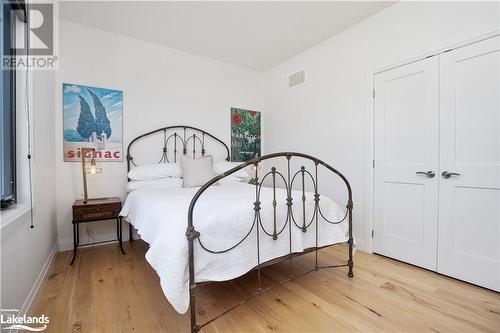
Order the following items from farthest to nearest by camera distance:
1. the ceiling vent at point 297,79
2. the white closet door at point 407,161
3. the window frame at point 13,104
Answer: the ceiling vent at point 297,79, the white closet door at point 407,161, the window frame at point 13,104

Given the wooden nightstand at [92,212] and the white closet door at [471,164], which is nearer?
the white closet door at [471,164]

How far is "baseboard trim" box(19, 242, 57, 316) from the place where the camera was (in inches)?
61.1

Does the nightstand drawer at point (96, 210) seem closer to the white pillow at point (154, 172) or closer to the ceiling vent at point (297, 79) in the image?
the white pillow at point (154, 172)

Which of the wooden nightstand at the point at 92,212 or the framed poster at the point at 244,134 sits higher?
the framed poster at the point at 244,134

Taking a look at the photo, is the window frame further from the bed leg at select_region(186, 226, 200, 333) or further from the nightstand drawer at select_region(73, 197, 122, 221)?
the bed leg at select_region(186, 226, 200, 333)

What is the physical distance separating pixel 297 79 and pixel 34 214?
11.1 feet

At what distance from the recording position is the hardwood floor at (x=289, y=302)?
1501mm

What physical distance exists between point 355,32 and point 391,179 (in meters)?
1.74

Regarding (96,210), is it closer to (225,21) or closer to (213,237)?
(213,237)

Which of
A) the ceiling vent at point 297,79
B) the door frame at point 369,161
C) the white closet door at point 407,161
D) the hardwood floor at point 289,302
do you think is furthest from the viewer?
the ceiling vent at point 297,79

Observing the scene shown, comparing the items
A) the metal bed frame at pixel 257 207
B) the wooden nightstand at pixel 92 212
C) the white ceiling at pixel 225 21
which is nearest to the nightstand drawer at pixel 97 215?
the wooden nightstand at pixel 92 212

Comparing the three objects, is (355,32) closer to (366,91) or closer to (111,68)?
(366,91)

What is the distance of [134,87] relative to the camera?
319cm

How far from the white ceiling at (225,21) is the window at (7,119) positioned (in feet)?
3.84
